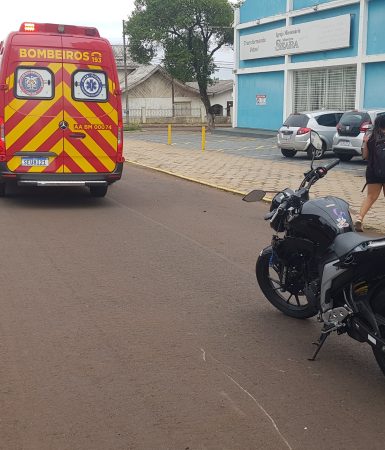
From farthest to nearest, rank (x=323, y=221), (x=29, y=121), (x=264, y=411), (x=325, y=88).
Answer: (x=325, y=88) < (x=29, y=121) < (x=323, y=221) < (x=264, y=411)

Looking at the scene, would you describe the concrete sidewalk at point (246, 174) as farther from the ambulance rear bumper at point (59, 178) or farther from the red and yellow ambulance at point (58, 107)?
the red and yellow ambulance at point (58, 107)

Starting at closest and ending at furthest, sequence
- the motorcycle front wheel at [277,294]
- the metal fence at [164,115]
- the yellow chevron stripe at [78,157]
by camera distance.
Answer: the motorcycle front wheel at [277,294] → the yellow chevron stripe at [78,157] → the metal fence at [164,115]

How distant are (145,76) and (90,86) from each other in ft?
181

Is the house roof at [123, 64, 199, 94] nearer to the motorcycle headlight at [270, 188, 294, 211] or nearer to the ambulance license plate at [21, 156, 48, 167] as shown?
the ambulance license plate at [21, 156, 48, 167]

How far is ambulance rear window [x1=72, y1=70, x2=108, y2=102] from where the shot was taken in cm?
1023

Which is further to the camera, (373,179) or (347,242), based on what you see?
(373,179)

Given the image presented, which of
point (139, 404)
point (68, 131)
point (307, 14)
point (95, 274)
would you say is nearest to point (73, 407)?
point (139, 404)

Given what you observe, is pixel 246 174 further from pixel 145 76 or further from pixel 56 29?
pixel 145 76

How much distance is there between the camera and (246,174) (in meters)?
15.9

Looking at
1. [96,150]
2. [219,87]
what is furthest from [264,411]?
[219,87]

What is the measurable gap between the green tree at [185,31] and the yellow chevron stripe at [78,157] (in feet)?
126

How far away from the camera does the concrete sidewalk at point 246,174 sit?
12102 mm

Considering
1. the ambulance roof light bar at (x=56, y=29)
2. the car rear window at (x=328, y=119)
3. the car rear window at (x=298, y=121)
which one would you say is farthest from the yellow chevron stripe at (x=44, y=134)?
the car rear window at (x=328, y=119)

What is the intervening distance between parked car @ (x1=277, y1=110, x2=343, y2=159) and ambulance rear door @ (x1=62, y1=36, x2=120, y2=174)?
1025cm
